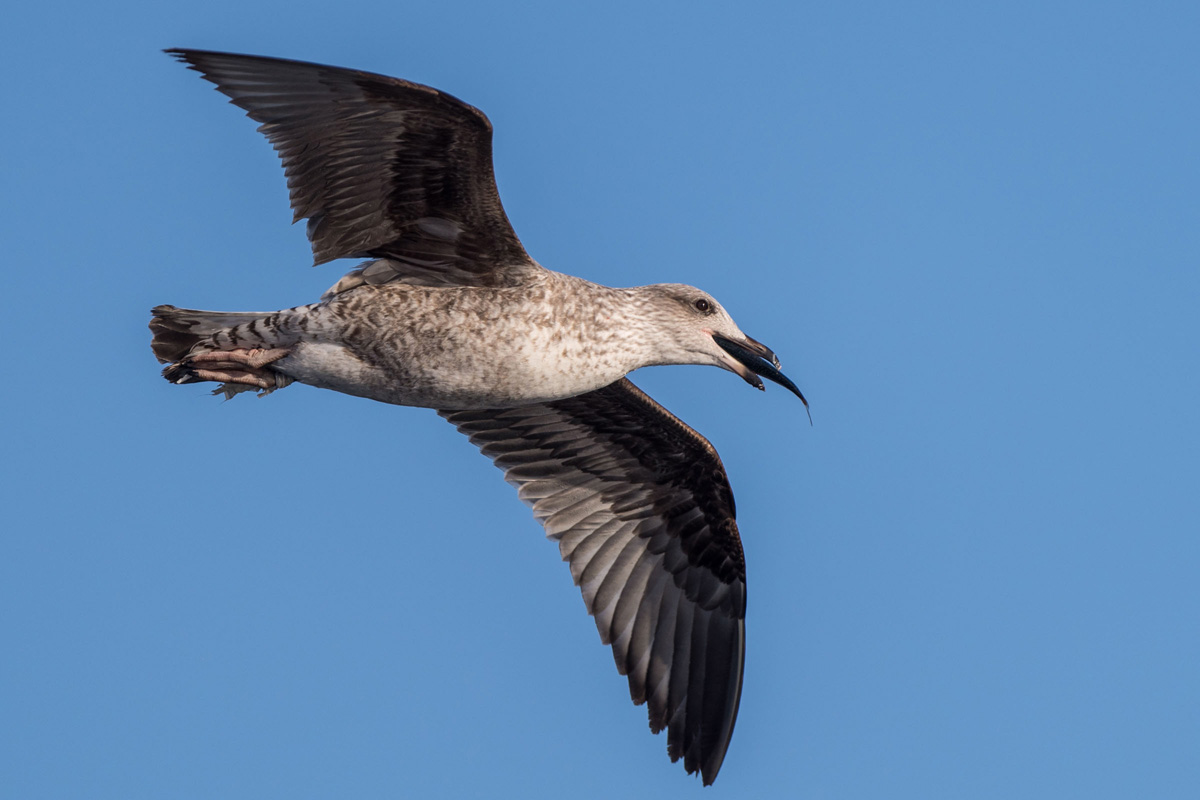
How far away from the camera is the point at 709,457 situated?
1107cm

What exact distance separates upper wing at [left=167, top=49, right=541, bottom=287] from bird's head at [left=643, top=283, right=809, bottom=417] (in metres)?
1.02

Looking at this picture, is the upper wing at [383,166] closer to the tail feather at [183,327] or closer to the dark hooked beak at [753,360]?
the tail feather at [183,327]

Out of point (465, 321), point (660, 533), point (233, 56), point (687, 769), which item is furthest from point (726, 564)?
point (233, 56)

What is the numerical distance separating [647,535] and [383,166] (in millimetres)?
3899

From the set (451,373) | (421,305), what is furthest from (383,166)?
(451,373)

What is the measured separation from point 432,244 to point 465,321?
526mm

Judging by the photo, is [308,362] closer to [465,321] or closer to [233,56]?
[465,321]

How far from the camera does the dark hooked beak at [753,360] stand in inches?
383

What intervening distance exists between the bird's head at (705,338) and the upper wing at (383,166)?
1019 millimetres

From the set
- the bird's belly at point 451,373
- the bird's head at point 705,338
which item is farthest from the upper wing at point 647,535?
the bird's belly at point 451,373

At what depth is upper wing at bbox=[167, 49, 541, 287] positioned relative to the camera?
328 inches

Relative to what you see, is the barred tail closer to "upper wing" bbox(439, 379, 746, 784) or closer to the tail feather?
the tail feather

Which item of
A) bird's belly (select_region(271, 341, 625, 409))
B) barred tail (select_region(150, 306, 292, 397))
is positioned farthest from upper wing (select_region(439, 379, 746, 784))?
barred tail (select_region(150, 306, 292, 397))

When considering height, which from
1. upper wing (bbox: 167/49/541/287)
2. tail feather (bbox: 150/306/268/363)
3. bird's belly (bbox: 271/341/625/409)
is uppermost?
upper wing (bbox: 167/49/541/287)
